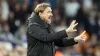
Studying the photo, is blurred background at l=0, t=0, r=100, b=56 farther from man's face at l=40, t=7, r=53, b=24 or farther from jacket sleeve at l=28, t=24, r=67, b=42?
jacket sleeve at l=28, t=24, r=67, b=42

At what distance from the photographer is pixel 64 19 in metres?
17.2

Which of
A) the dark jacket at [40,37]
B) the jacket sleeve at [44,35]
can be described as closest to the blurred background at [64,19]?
the dark jacket at [40,37]

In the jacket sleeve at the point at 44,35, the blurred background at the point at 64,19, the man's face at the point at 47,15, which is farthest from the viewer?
the blurred background at the point at 64,19

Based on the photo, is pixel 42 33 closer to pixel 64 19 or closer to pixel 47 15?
pixel 47 15

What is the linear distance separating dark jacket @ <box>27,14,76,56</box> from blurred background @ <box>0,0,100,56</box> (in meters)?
6.38

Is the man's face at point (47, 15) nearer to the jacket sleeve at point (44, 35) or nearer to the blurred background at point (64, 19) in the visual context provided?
the jacket sleeve at point (44, 35)

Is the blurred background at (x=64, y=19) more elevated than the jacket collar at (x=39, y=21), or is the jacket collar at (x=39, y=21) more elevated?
the blurred background at (x=64, y=19)

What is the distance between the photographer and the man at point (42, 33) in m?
7.68

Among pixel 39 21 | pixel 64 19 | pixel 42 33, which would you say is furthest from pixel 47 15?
pixel 64 19

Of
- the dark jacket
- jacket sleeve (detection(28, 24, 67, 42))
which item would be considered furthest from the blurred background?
jacket sleeve (detection(28, 24, 67, 42))

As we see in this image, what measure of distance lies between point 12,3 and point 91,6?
2741 millimetres

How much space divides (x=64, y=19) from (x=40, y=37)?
9518mm

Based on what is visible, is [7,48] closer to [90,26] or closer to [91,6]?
[90,26]

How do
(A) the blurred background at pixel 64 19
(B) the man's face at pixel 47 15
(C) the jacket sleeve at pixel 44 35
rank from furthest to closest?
1. (A) the blurred background at pixel 64 19
2. (B) the man's face at pixel 47 15
3. (C) the jacket sleeve at pixel 44 35
